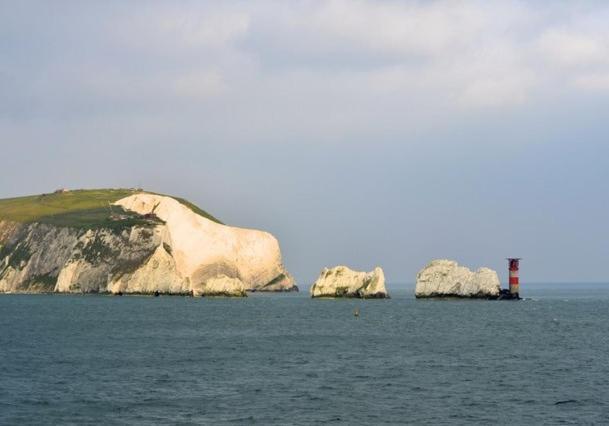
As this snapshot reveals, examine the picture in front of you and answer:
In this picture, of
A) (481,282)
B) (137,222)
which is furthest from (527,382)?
(137,222)

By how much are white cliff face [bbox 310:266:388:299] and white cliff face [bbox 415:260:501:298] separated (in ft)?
34.9

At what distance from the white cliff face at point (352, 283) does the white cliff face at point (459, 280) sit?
10628mm

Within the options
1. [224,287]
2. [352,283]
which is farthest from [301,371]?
[224,287]

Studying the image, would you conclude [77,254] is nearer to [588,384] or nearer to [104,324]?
[104,324]

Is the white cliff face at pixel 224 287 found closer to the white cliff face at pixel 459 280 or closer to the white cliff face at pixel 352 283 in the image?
the white cliff face at pixel 352 283

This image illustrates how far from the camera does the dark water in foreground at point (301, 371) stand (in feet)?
146

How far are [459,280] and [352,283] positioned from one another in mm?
22069

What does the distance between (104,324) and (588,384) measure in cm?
6144

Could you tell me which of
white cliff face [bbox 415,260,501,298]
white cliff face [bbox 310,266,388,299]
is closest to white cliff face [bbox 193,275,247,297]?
white cliff face [bbox 310,266,388,299]

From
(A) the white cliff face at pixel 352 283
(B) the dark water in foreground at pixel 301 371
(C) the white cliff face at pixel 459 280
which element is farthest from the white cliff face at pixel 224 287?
(B) the dark water in foreground at pixel 301 371

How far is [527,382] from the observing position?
5547 cm

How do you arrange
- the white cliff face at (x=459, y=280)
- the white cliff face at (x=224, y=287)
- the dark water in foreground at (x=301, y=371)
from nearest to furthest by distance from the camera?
the dark water in foreground at (x=301, y=371) → the white cliff face at (x=459, y=280) → the white cliff face at (x=224, y=287)

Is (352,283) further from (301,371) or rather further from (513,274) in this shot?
(301,371)

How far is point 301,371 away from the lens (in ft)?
196
